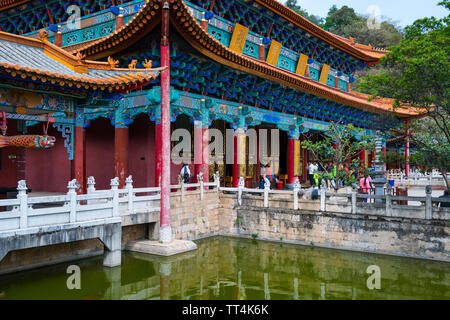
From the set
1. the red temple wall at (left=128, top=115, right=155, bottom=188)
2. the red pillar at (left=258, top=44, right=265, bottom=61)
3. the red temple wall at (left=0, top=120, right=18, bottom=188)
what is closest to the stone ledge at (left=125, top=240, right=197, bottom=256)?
the red temple wall at (left=128, top=115, right=155, bottom=188)

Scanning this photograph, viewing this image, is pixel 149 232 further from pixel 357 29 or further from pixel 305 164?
pixel 357 29

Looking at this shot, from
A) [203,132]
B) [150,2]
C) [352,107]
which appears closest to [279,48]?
[352,107]

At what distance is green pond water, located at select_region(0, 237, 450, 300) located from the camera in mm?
7156

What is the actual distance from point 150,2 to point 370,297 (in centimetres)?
750

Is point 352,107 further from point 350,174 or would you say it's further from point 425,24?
point 425,24

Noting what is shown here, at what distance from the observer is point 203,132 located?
12188 mm

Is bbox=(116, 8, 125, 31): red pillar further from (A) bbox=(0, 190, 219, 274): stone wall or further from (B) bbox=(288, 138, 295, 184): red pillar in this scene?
(B) bbox=(288, 138, 295, 184): red pillar

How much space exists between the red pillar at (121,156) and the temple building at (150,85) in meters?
0.03

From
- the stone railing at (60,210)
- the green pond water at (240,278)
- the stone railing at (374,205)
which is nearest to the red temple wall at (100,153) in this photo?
the stone railing at (60,210)

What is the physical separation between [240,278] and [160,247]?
2219mm

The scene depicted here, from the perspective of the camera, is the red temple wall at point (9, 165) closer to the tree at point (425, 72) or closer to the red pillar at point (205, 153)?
the red pillar at point (205, 153)

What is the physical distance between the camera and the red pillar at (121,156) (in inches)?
460

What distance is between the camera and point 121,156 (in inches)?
462

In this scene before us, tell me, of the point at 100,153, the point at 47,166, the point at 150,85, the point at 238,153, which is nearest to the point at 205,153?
the point at 238,153
